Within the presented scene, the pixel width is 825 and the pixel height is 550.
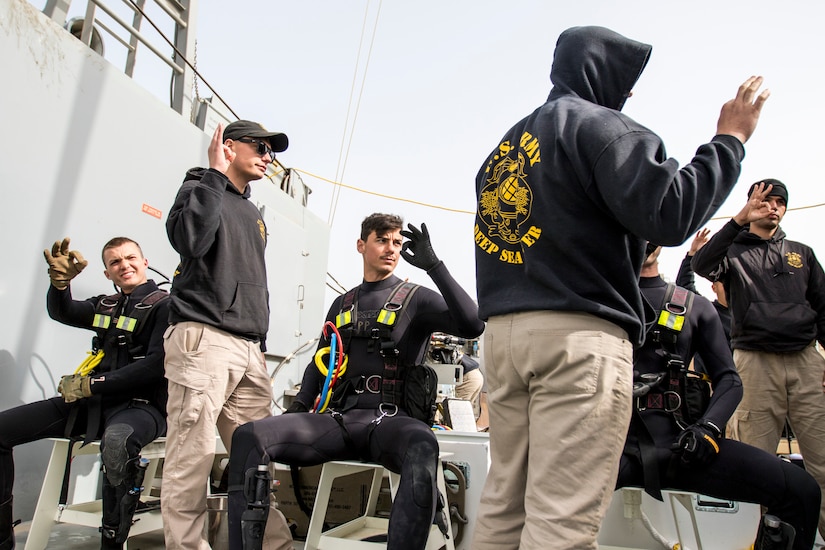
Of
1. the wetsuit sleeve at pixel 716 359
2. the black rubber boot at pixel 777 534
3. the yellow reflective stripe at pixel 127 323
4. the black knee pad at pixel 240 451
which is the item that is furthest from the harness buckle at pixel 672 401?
the yellow reflective stripe at pixel 127 323

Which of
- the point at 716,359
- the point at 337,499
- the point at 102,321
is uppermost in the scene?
the point at 716,359

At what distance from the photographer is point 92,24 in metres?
4.05

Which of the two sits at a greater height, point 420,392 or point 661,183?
point 661,183

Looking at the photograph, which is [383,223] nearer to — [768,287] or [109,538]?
[109,538]

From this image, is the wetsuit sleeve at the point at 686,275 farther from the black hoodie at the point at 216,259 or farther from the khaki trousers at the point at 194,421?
the khaki trousers at the point at 194,421

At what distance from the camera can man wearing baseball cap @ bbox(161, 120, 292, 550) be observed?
2330 mm

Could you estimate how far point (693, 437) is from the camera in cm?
200

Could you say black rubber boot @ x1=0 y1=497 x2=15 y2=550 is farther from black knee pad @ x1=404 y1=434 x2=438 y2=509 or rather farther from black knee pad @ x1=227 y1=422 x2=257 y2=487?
black knee pad @ x1=404 y1=434 x2=438 y2=509

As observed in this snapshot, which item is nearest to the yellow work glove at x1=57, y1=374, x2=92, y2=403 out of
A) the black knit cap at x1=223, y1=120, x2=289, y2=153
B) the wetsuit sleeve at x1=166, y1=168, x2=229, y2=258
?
the wetsuit sleeve at x1=166, y1=168, x2=229, y2=258

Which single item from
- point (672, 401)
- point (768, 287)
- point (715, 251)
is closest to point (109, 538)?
point (672, 401)

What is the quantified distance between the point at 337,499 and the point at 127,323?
145 centimetres

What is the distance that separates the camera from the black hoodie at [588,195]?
1328mm

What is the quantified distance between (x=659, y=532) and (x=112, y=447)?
2677mm

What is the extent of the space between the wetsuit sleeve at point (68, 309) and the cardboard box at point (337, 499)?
1467mm
